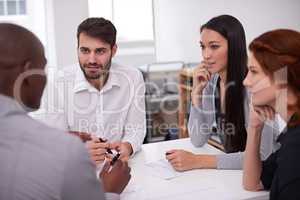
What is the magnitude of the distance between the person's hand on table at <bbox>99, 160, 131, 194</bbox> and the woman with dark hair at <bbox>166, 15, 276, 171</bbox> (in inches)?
27.2

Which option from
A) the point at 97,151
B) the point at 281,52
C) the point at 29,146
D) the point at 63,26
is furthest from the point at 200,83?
the point at 63,26

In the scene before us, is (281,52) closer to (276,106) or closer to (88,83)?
(276,106)

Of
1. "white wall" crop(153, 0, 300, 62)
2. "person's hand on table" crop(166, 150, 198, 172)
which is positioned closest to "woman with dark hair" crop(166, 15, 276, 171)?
"person's hand on table" crop(166, 150, 198, 172)

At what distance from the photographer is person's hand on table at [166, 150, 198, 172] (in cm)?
168

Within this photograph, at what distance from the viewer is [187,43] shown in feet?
13.9

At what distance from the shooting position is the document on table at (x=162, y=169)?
163 centimetres

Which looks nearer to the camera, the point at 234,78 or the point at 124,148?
the point at 124,148

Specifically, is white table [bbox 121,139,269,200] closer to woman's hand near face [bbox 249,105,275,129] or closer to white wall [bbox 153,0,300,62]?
woman's hand near face [bbox 249,105,275,129]

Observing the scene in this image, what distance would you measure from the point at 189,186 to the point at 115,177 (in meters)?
0.31

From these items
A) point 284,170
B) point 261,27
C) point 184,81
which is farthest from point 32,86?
point 261,27

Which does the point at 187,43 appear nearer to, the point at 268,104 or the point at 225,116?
the point at 225,116

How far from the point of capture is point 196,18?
4.17 metres

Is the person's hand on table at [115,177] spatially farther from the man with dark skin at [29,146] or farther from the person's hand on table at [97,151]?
the man with dark skin at [29,146]

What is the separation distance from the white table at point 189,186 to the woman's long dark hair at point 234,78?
37 centimetres
